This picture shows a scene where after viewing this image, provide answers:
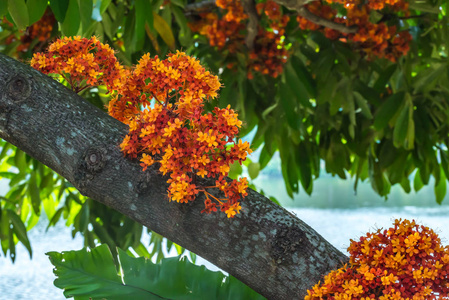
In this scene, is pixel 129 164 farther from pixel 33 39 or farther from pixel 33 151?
pixel 33 39

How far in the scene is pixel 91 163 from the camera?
0.89 metres

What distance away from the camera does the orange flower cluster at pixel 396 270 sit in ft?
2.81

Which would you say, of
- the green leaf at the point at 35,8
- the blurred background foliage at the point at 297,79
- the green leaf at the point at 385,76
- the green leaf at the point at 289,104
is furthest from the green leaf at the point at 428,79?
the green leaf at the point at 35,8

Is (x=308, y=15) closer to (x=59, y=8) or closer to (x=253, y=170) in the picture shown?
(x=253, y=170)

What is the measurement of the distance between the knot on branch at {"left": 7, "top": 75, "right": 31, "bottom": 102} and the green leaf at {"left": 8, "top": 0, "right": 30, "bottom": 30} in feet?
1.53

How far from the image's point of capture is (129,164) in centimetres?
90

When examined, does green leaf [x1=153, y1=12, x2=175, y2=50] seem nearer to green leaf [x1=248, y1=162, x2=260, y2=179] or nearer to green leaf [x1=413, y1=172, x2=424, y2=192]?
green leaf [x1=248, y1=162, x2=260, y2=179]

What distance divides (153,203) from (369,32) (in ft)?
4.82

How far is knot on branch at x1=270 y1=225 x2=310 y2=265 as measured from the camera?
88cm

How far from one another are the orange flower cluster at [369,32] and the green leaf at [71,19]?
3.45 feet

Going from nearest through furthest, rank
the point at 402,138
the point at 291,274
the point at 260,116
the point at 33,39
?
the point at 291,274 < the point at 402,138 < the point at 33,39 < the point at 260,116

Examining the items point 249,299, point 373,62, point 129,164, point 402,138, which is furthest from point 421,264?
point 373,62

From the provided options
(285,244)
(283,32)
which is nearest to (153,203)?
(285,244)

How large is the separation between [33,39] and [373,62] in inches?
56.5
